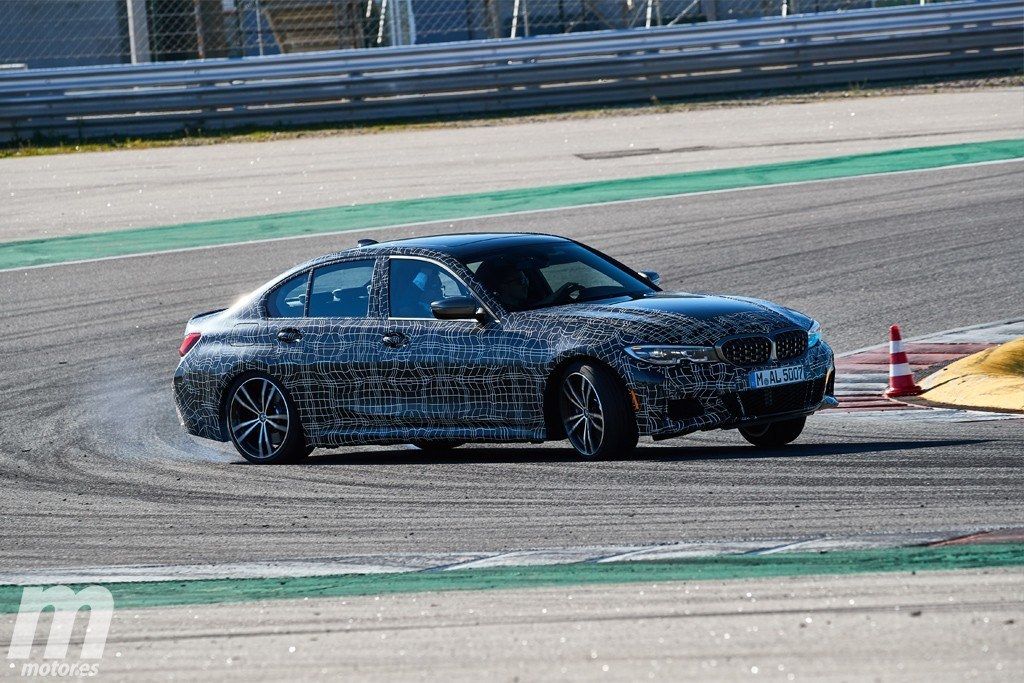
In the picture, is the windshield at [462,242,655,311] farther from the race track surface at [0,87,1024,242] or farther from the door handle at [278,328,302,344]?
the race track surface at [0,87,1024,242]

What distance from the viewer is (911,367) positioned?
44.2 feet

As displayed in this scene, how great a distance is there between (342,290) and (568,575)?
4.71 m

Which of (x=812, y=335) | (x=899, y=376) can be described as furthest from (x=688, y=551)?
(x=899, y=376)

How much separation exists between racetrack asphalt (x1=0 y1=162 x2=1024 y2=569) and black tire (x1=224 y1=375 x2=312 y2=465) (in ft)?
0.70

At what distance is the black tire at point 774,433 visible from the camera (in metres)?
10.2

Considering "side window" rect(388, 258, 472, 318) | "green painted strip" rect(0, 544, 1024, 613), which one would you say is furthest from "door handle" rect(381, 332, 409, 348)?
"green painted strip" rect(0, 544, 1024, 613)

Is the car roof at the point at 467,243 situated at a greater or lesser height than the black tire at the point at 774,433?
greater

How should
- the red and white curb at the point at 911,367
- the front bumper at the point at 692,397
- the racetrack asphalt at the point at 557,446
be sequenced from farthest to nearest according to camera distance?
the red and white curb at the point at 911,367 < the front bumper at the point at 692,397 < the racetrack asphalt at the point at 557,446

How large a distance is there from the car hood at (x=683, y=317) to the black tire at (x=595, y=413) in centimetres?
Result: 27

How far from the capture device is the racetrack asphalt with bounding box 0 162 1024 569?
793 cm

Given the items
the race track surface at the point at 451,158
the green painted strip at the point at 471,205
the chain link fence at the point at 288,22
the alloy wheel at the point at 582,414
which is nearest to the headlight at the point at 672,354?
the alloy wheel at the point at 582,414

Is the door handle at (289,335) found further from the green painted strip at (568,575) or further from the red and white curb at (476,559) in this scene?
the green painted strip at (568,575)

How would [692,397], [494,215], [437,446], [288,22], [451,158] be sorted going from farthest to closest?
[288,22] < [451,158] < [494,215] < [437,446] < [692,397]

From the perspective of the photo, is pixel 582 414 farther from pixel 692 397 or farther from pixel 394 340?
pixel 394 340
